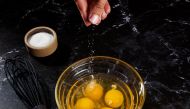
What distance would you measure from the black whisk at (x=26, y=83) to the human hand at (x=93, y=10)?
32 centimetres

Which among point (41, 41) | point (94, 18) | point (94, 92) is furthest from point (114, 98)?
point (41, 41)

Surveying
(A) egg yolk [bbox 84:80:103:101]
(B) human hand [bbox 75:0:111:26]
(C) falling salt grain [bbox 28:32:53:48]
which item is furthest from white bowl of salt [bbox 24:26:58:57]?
(A) egg yolk [bbox 84:80:103:101]

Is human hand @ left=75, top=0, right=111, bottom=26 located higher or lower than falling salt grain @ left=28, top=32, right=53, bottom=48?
higher

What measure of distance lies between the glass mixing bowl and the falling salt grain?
0.67 ft

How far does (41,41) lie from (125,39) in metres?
0.37

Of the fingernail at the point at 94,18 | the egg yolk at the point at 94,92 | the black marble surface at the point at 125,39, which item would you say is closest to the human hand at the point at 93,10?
the fingernail at the point at 94,18

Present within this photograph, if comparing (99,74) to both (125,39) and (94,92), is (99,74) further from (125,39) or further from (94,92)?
(125,39)

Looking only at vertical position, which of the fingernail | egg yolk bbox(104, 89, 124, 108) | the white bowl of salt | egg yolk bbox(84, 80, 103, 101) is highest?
the fingernail

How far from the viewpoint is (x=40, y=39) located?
62.2 inches

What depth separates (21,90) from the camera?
4.81 ft

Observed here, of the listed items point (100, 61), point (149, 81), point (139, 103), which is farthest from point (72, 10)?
point (139, 103)

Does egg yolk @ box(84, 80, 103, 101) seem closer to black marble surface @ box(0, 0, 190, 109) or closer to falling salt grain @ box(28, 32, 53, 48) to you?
→ black marble surface @ box(0, 0, 190, 109)

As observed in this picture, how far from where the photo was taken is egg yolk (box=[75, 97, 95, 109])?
4.35ft

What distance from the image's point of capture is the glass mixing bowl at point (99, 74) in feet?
4.43
